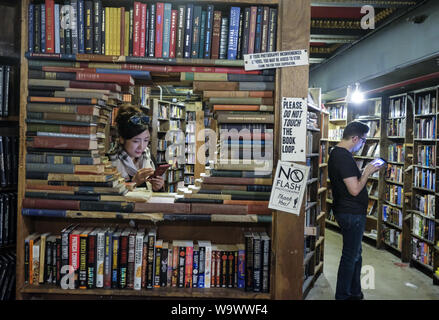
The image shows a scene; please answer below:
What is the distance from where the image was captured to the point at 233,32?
75.4 inches

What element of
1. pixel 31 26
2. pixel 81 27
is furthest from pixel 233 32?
pixel 31 26

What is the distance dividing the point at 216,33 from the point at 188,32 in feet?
0.50

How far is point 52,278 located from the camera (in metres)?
1.94

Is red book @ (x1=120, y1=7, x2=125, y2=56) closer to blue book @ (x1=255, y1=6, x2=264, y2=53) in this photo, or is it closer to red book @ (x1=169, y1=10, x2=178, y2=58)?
red book @ (x1=169, y1=10, x2=178, y2=58)

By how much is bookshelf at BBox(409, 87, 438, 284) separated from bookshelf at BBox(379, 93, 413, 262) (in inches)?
5.6

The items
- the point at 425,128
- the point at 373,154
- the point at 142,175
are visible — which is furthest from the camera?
the point at 373,154

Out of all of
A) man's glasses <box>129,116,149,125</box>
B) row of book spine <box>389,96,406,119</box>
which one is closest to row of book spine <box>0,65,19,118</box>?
man's glasses <box>129,116,149,125</box>

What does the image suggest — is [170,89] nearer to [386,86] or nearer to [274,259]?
[386,86]

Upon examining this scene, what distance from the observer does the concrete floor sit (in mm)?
4043

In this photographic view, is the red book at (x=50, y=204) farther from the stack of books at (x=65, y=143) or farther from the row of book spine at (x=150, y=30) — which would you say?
the row of book spine at (x=150, y=30)

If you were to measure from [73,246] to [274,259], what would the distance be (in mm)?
1093

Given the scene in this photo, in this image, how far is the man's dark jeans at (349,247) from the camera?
3237 millimetres

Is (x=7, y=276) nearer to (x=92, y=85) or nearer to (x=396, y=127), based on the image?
(x=92, y=85)
